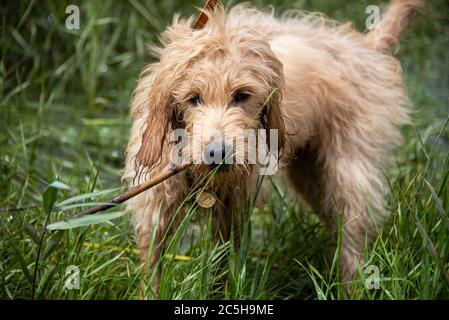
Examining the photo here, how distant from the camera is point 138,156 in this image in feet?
11.4

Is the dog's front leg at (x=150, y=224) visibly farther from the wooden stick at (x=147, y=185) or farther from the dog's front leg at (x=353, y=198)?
the dog's front leg at (x=353, y=198)

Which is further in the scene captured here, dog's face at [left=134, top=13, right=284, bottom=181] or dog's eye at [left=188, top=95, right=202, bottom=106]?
dog's eye at [left=188, top=95, right=202, bottom=106]

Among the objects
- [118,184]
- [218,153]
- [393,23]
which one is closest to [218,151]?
[218,153]

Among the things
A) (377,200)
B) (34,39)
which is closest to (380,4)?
(34,39)

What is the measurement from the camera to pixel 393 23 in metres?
4.46

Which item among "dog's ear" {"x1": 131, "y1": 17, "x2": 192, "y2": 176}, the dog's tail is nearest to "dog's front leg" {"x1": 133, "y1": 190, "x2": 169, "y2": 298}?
"dog's ear" {"x1": 131, "y1": 17, "x2": 192, "y2": 176}

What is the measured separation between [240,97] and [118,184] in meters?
1.89

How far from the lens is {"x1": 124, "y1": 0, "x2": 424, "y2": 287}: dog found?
10.7 ft

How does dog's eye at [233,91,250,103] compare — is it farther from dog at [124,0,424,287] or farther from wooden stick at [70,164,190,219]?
wooden stick at [70,164,190,219]

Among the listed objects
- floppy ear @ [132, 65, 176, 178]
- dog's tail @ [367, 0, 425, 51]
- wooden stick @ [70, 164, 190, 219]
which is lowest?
wooden stick @ [70, 164, 190, 219]

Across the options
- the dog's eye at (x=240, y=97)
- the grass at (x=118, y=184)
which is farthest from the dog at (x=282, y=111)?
the grass at (x=118, y=184)

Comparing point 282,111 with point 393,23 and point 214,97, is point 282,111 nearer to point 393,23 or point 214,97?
point 214,97

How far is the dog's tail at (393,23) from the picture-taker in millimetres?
4445

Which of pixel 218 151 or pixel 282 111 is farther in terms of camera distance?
pixel 282 111
